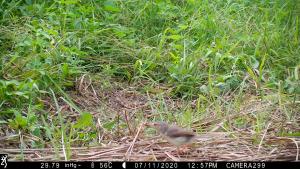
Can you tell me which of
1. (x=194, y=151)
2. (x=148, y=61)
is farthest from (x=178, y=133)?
(x=148, y=61)

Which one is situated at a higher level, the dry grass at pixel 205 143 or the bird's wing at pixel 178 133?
the bird's wing at pixel 178 133

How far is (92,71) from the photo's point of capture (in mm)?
5293

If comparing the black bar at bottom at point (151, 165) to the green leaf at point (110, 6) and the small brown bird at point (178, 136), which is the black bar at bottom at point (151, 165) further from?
the green leaf at point (110, 6)

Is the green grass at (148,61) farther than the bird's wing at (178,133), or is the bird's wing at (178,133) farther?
the green grass at (148,61)

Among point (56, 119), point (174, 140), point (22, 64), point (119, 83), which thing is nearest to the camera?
point (174, 140)

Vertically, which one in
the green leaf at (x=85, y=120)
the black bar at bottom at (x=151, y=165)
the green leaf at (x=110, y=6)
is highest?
the green leaf at (x=110, y=6)

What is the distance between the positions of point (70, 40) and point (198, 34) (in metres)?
1.37

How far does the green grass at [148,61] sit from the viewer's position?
4301 mm

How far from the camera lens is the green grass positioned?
430 cm

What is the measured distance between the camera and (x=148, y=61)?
5.36 m

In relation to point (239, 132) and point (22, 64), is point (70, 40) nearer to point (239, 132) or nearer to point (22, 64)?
point (22, 64)

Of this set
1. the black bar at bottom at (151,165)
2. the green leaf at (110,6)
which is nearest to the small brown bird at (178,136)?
the black bar at bottom at (151,165)

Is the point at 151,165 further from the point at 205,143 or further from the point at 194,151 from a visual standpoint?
the point at 205,143

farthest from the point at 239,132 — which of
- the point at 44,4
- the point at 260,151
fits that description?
the point at 44,4
